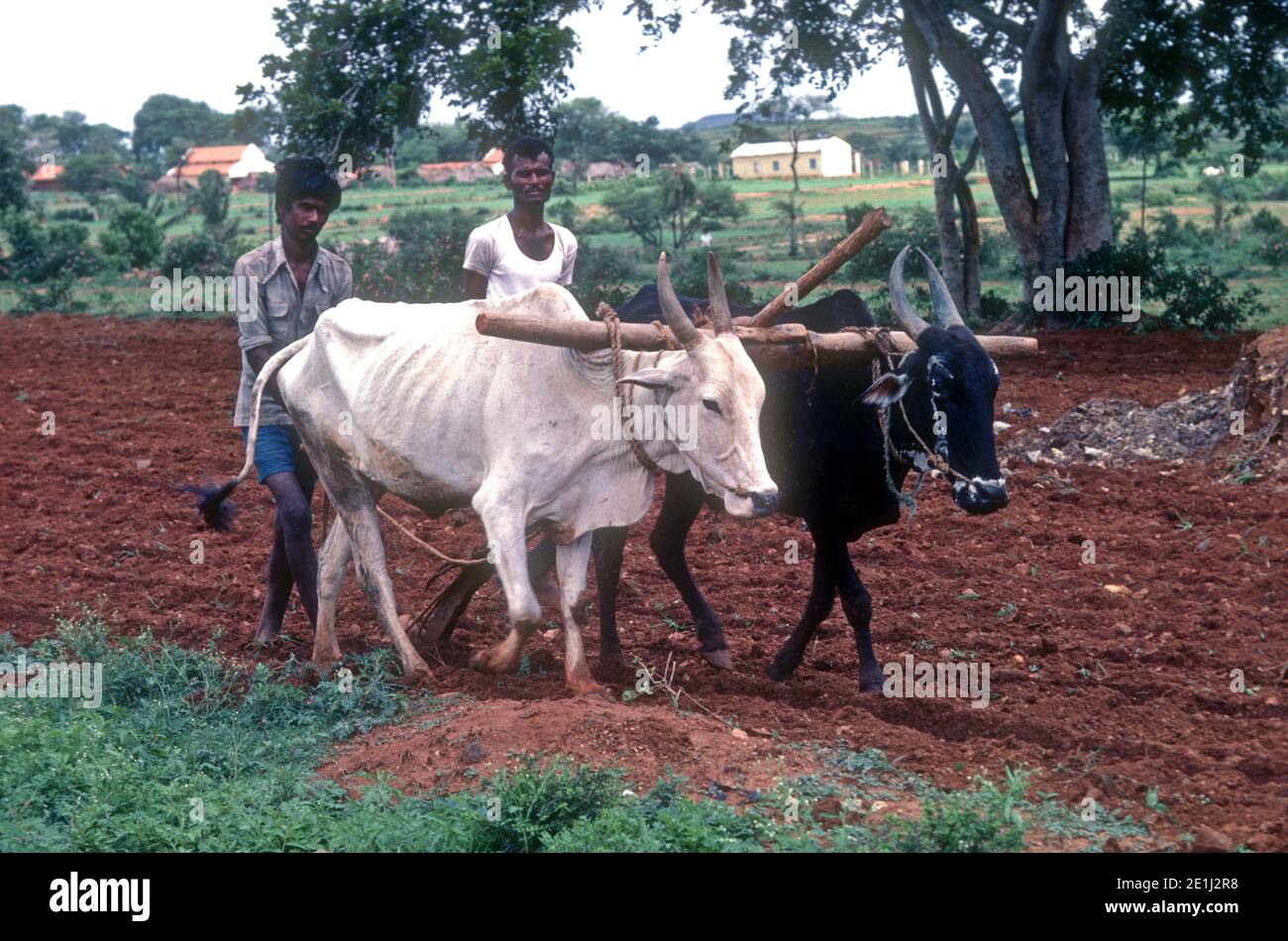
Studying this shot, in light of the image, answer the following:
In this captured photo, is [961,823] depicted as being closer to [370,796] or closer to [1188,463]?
[370,796]

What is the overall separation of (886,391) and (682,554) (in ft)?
4.26

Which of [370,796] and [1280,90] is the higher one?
[1280,90]

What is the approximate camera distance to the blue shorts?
20.6 ft

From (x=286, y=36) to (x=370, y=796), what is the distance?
452 inches

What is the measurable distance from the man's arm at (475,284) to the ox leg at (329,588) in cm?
116

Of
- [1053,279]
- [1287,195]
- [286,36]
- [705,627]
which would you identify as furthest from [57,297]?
[1287,195]

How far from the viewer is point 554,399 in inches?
215

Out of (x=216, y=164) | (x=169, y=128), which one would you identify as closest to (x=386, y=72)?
(x=216, y=164)

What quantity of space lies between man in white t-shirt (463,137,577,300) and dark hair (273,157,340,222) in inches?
25.4

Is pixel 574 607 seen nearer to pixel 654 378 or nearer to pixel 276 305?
pixel 654 378

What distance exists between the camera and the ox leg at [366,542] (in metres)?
6.03

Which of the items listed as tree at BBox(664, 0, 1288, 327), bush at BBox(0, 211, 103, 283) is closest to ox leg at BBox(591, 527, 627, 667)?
tree at BBox(664, 0, 1288, 327)

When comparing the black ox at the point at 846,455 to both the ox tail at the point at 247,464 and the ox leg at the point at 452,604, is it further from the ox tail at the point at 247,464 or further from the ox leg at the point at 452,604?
the ox tail at the point at 247,464

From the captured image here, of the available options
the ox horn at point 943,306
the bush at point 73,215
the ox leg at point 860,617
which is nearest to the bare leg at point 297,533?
the ox leg at point 860,617
